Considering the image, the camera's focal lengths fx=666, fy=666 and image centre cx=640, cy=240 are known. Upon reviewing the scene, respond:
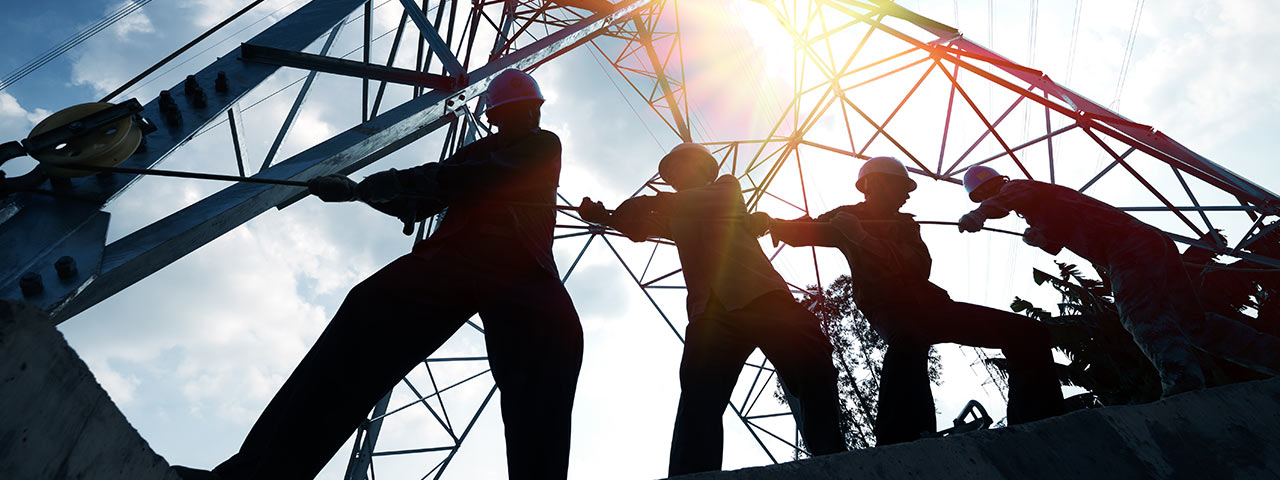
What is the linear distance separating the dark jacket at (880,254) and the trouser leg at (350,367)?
7.24 ft

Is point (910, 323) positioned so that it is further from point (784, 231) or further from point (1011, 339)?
point (784, 231)

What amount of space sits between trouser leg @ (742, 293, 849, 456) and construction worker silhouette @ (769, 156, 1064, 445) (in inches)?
16.8

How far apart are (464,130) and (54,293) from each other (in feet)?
14.2

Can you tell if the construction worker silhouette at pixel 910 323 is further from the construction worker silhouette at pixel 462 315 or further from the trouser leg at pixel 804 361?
the construction worker silhouette at pixel 462 315

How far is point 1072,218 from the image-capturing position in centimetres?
423

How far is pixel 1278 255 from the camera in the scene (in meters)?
9.15

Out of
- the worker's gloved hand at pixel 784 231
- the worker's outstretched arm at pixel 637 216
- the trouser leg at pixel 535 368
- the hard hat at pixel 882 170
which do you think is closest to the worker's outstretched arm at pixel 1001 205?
the hard hat at pixel 882 170

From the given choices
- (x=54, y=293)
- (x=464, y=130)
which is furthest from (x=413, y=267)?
(x=464, y=130)

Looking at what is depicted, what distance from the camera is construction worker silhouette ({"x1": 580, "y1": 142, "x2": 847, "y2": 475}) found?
2949 millimetres

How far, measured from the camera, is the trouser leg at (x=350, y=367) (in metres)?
1.82

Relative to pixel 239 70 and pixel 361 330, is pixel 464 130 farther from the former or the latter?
pixel 361 330

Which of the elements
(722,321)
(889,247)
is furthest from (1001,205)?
(722,321)

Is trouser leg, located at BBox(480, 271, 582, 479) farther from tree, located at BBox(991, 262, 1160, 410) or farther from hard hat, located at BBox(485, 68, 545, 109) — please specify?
tree, located at BBox(991, 262, 1160, 410)

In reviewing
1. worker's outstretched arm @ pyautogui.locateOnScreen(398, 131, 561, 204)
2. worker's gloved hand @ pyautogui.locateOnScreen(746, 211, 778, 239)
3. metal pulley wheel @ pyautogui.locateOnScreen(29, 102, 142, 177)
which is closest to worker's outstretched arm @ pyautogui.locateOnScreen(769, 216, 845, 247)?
worker's gloved hand @ pyautogui.locateOnScreen(746, 211, 778, 239)
